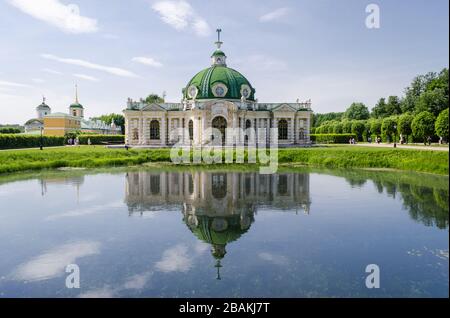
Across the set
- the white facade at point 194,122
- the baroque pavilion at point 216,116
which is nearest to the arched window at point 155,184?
the baroque pavilion at point 216,116

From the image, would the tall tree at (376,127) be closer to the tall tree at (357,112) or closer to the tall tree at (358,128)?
the tall tree at (358,128)

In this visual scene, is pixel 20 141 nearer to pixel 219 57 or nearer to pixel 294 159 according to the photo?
pixel 219 57

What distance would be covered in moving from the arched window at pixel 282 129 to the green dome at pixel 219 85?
18.9ft

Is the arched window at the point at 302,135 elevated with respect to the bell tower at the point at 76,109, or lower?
lower

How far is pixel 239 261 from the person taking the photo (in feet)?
35.0

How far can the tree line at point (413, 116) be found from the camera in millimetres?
45094

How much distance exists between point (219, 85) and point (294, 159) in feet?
61.2

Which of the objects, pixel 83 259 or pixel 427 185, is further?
pixel 427 185

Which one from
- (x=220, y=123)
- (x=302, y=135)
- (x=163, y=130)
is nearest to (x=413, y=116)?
(x=302, y=135)

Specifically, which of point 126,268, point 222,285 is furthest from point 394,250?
point 126,268

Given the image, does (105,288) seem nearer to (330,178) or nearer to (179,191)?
(179,191)


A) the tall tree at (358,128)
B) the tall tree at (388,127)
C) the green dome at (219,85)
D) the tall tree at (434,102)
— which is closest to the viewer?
the green dome at (219,85)

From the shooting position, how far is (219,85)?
52188 mm
